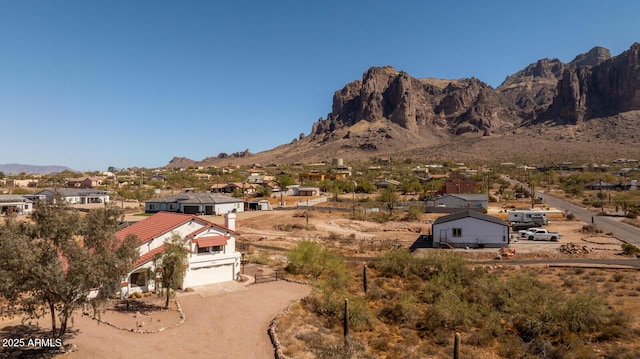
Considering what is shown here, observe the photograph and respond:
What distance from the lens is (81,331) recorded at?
17859 millimetres

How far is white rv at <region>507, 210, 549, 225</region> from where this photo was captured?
166 ft

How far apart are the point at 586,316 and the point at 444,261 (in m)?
10.8

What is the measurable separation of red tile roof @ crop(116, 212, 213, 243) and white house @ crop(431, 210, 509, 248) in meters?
24.6

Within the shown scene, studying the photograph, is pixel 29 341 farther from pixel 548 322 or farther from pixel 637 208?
pixel 637 208

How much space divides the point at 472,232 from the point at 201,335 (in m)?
30.3

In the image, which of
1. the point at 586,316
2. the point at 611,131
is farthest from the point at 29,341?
the point at 611,131

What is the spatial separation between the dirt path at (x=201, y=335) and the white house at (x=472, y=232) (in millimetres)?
22838

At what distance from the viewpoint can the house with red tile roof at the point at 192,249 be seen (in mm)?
24234

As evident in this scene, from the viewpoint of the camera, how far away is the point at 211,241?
26734 mm

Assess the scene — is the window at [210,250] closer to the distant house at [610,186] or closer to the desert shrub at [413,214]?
the desert shrub at [413,214]

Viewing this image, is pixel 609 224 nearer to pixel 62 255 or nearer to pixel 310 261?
pixel 310 261

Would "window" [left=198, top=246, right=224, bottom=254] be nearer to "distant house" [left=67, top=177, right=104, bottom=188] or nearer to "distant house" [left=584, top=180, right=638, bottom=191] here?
"distant house" [left=584, top=180, right=638, bottom=191]

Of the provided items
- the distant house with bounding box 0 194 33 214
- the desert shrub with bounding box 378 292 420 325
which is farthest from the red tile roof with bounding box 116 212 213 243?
the distant house with bounding box 0 194 33 214

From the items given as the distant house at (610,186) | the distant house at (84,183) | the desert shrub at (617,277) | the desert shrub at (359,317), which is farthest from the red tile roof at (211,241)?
the distant house at (84,183)
